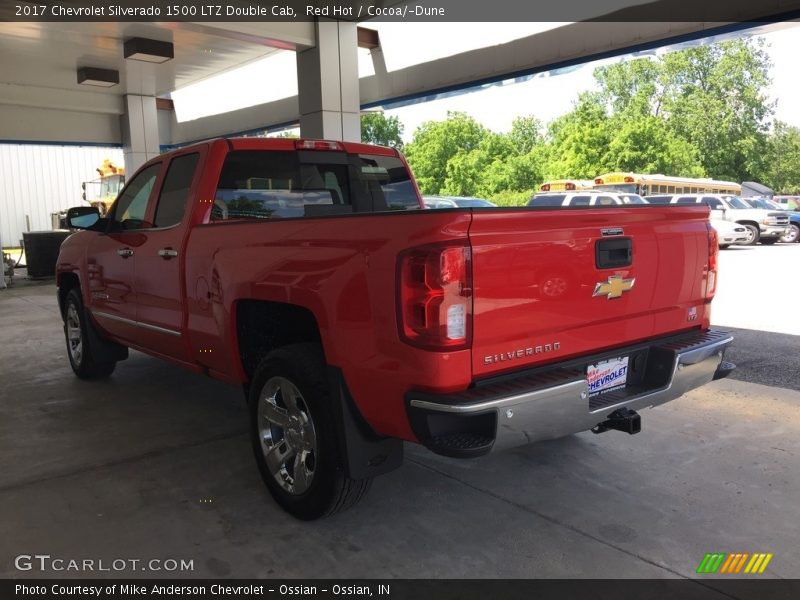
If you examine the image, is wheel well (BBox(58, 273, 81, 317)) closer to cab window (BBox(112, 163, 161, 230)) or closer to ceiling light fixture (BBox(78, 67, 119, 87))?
Answer: cab window (BBox(112, 163, 161, 230))

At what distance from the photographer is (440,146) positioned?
6962 cm

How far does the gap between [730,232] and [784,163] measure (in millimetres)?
47408

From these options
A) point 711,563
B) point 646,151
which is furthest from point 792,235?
point 646,151

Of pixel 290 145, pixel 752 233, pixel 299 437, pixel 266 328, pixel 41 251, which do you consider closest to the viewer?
pixel 299 437

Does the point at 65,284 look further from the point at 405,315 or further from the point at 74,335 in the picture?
the point at 405,315

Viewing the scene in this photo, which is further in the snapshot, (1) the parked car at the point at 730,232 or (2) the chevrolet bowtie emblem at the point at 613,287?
(1) the parked car at the point at 730,232

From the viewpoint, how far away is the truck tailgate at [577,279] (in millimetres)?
2619

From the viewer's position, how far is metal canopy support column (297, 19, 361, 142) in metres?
11.0

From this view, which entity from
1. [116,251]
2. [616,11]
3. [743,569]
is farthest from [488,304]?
[616,11]

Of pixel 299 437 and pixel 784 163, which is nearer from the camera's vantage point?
pixel 299 437

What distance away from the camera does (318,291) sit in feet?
9.71

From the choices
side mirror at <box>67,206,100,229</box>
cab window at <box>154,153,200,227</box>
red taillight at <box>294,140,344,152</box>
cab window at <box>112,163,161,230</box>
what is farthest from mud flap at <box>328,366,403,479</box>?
side mirror at <box>67,206,100,229</box>

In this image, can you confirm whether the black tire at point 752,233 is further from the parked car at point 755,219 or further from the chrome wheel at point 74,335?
the chrome wheel at point 74,335

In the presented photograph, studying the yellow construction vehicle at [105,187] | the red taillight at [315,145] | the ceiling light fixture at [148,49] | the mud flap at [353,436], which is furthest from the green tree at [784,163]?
the mud flap at [353,436]
